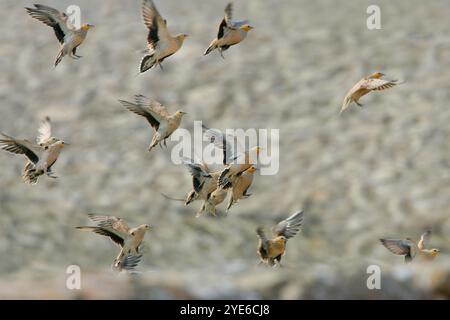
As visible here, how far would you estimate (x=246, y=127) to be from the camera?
523 cm

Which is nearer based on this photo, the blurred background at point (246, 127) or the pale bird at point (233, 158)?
the pale bird at point (233, 158)

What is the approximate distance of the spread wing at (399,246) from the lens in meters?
2.61

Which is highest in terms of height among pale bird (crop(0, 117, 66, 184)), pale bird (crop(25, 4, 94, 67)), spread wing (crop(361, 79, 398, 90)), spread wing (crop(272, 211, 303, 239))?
pale bird (crop(25, 4, 94, 67))

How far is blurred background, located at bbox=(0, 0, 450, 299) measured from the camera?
11.4 ft

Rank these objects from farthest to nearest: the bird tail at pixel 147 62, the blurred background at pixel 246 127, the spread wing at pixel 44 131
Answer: the blurred background at pixel 246 127
the spread wing at pixel 44 131
the bird tail at pixel 147 62

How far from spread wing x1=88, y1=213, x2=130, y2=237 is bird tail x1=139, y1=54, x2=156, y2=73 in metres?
0.38

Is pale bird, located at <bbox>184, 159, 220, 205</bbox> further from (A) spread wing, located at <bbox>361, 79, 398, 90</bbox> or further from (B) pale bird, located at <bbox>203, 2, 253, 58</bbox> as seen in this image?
(A) spread wing, located at <bbox>361, 79, 398, 90</bbox>

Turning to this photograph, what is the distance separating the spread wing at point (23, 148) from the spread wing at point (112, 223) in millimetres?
206

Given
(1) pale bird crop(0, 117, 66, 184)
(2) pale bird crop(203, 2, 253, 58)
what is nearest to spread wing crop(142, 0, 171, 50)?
(2) pale bird crop(203, 2, 253, 58)

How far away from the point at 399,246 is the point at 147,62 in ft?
2.95

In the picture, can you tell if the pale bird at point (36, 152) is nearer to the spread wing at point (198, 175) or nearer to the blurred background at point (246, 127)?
the spread wing at point (198, 175)

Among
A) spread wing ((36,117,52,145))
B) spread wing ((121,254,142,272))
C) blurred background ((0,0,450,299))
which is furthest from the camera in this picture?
blurred background ((0,0,450,299))

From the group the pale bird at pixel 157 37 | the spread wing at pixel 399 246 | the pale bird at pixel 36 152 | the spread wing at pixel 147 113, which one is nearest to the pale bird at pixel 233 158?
the spread wing at pixel 147 113

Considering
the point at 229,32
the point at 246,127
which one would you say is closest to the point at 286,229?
the point at 229,32
